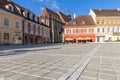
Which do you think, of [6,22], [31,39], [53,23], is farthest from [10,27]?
[53,23]

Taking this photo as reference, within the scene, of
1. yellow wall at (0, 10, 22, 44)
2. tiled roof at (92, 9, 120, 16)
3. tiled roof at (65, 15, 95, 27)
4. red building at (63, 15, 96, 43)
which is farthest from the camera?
tiled roof at (92, 9, 120, 16)

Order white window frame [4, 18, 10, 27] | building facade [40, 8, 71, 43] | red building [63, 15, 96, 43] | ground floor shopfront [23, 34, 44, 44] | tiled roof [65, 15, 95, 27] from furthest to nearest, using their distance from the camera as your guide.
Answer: building facade [40, 8, 71, 43] < tiled roof [65, 15, 95, 27] < red building [63, 15, 96, 43] < ground floor shopfront [23, 34, 44, 44] < white window frame [4, 18, 10, 27]

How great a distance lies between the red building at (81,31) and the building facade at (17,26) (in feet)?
42.9

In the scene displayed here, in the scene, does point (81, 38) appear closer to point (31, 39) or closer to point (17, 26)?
point (31, 39)

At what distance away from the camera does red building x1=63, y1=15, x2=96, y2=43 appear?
215 feet

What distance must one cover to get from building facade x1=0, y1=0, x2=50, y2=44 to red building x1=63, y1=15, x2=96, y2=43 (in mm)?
13087

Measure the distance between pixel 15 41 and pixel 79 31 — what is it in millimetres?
29891

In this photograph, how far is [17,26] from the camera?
42.9 m

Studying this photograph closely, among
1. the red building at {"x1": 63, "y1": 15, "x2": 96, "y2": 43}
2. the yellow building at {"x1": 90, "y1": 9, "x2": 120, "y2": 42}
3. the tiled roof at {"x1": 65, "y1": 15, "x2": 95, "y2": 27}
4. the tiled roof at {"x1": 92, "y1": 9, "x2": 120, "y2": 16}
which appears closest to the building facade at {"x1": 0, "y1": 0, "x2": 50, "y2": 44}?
the red building at {"x1": 63, "y1": 15, "x2": 96, "y2": 43}

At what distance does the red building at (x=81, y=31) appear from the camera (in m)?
65.5

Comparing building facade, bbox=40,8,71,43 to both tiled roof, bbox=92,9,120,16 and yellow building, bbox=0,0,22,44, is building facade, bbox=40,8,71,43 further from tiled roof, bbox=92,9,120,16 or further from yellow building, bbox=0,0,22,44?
yellow building, bbox=0,0,22,44

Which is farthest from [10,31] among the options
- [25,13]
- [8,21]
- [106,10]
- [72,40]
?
[106,10]

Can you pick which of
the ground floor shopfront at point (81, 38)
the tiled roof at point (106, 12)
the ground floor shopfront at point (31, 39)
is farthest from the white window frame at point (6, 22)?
the tiled roof at point (106, 12)

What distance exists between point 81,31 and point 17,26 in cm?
2889
